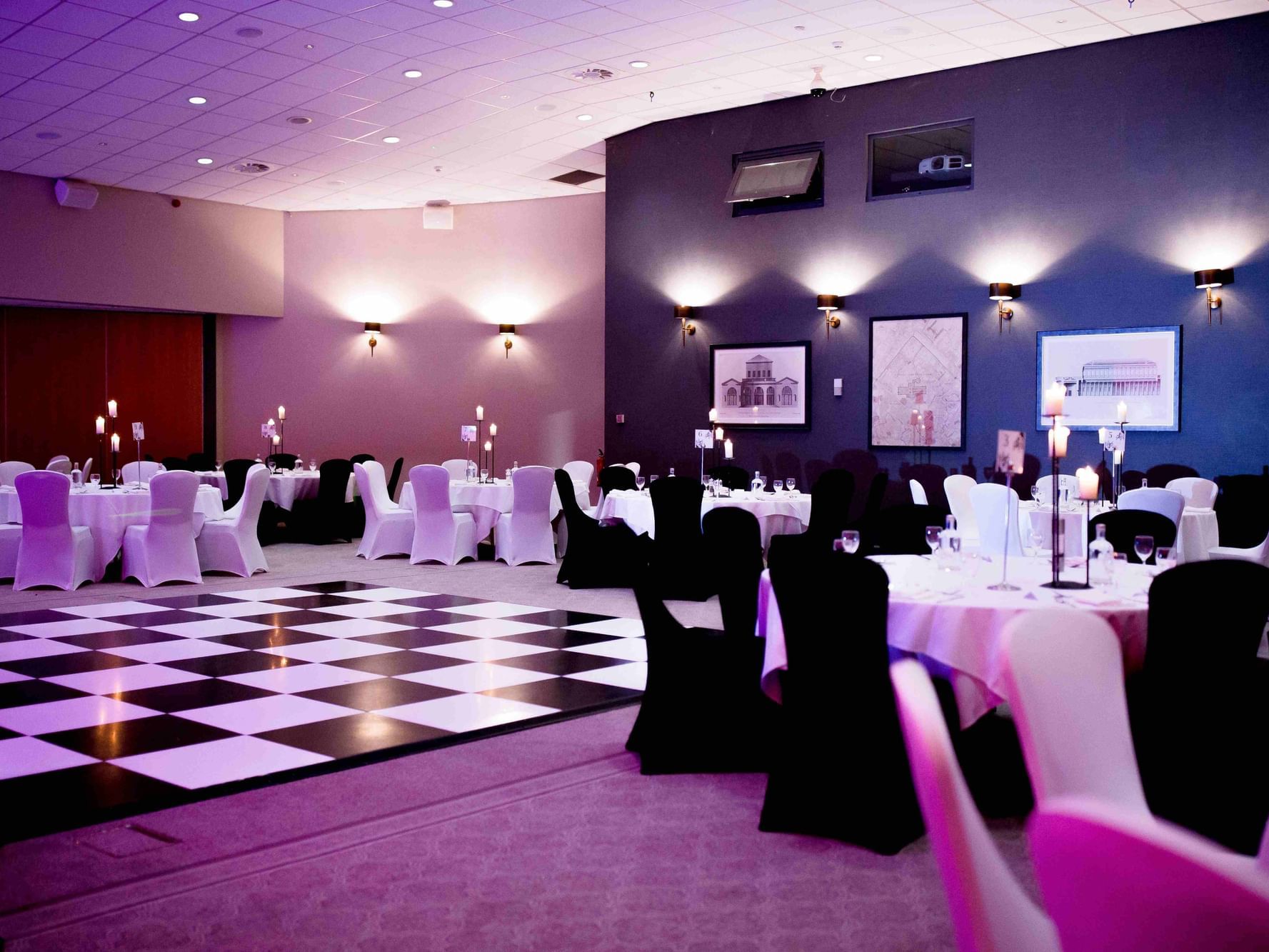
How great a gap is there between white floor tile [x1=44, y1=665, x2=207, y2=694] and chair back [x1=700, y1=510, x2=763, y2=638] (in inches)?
102

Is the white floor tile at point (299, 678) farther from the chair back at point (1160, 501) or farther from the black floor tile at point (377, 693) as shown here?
the chair back at point (1160, 501)

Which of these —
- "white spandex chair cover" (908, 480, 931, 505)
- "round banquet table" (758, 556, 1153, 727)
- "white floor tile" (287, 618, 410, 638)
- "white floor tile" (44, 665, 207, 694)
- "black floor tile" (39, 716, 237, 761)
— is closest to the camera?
"round banquet table" (758, 556, 1153, 727)

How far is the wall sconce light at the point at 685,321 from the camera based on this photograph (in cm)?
1192

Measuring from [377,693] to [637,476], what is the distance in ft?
15.1

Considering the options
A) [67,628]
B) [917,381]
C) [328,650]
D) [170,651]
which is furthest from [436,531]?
[917,381]

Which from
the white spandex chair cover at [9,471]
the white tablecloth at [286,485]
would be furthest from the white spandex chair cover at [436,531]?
the white spandex chair cover at [9,471]

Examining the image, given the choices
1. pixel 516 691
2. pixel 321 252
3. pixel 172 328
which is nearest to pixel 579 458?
pixel 321 252

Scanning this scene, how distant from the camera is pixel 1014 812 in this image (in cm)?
379

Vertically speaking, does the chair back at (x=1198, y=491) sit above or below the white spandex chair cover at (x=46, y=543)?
above

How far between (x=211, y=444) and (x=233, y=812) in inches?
511

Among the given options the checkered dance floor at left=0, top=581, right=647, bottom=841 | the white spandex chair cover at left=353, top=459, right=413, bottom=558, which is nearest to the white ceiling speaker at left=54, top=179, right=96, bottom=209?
the white spandex chair cover at left=353, top=459, right=413, bottom=558

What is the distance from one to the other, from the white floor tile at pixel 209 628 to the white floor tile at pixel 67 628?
0.29 meters

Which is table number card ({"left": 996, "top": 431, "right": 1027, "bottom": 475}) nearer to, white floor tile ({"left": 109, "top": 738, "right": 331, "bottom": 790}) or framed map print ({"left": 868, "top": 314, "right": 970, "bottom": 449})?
white floor tile ({"left": 109, "top": 738, "right": 331, "bottom": 790})

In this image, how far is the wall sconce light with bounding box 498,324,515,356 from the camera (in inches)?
584
